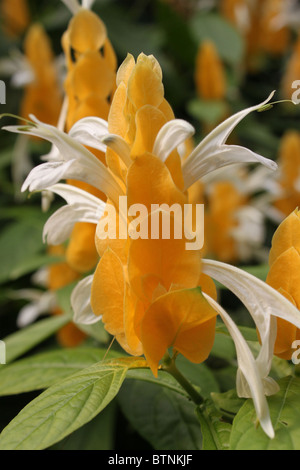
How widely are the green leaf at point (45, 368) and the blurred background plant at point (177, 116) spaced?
41mm

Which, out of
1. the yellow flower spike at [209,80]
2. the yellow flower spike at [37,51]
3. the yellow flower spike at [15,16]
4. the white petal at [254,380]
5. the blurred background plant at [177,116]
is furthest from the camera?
the yellow flower spike at [15,16]

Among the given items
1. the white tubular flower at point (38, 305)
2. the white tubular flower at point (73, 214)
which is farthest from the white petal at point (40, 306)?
the white tubular flower at point (73, 214)

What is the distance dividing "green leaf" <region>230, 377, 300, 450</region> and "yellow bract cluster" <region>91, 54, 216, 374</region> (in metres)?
0.05

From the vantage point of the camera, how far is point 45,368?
57 centimetres

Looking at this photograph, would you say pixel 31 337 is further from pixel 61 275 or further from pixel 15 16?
pixel 15 16

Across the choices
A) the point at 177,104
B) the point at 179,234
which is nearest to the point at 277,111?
the point at 177,104

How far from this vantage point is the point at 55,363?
22.8 inches

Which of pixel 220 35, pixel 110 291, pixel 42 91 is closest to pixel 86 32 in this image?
pixel 110 291

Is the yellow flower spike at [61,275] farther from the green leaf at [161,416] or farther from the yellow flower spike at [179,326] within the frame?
the yellow flower spike at [179,326]

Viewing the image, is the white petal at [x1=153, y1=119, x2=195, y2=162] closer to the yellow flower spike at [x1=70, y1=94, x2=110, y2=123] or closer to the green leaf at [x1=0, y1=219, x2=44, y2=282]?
the yellow flower spike at [x1=70, y1=94, x2=110, y2=123]

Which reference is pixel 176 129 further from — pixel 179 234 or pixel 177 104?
pixel 177 104

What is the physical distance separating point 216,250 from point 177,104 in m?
0.58

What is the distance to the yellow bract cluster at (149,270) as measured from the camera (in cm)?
36

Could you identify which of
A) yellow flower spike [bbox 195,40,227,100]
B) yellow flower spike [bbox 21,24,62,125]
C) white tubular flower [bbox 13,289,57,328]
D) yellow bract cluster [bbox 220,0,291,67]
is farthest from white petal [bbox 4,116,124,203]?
yellow bract cluster [bbox 220,0,291,67]
